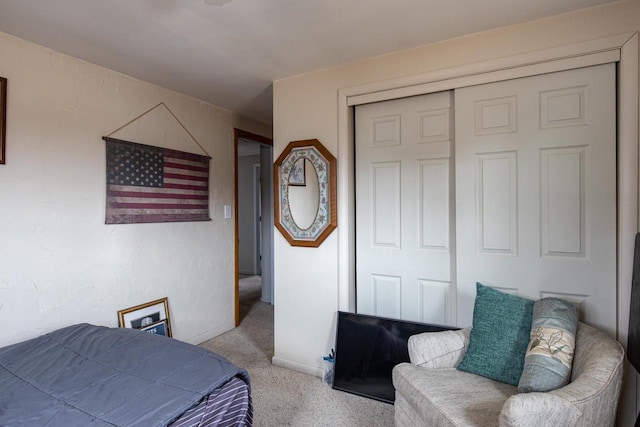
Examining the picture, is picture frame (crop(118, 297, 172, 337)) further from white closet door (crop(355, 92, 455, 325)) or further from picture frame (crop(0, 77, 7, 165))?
white closet door (crop(355, 92, 455, 325))

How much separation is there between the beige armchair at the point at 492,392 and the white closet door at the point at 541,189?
0.34 meters

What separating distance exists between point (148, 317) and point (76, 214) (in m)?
0.98

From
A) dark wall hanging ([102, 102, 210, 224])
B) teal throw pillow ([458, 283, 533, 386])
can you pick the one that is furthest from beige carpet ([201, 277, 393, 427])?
dark wall hanging ([102, 102, 210, 224])

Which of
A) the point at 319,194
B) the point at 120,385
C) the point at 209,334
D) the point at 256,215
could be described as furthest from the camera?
the point at 256,215

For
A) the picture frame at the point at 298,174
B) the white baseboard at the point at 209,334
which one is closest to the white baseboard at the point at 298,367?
the white baseboard at the point at 209,334

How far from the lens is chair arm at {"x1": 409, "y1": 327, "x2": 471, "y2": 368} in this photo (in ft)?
5.66

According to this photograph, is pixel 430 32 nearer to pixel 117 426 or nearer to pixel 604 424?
pixel 604 424

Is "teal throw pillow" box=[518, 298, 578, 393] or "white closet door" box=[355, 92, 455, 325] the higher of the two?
"white closet door" box=[355, 92, 455, 325]

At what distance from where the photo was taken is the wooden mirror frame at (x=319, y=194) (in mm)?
2447

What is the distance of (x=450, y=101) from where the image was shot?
2174mm

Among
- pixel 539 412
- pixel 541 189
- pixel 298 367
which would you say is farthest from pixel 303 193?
pixel 539 412

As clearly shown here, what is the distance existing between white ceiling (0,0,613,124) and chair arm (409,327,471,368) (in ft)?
5.67

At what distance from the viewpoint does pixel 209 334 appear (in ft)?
10.8

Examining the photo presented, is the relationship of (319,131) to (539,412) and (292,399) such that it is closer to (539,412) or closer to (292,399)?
(292,399)
